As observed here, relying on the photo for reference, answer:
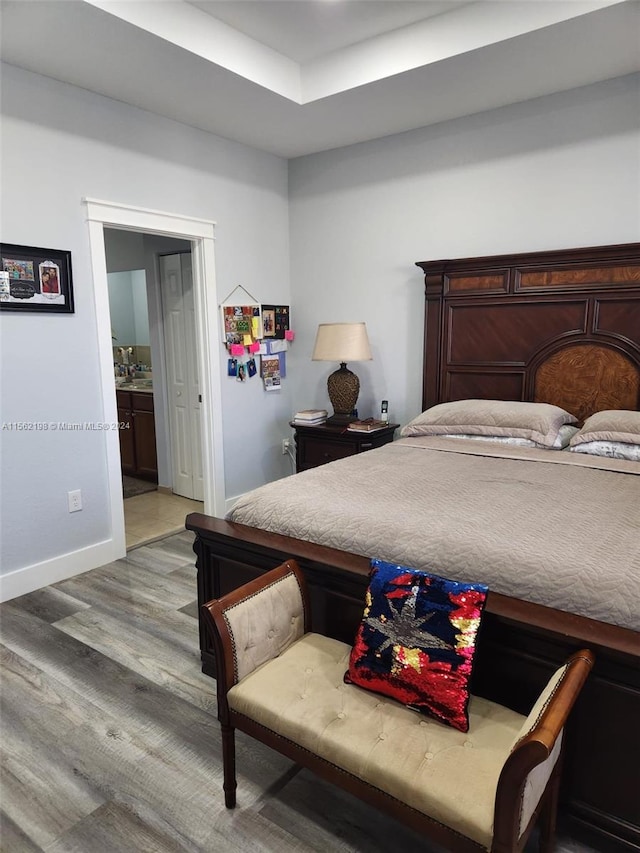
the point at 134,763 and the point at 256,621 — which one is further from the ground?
the point at 256,621

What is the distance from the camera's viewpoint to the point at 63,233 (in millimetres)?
2947

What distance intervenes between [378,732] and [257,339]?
320 cm

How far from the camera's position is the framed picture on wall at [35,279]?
8.96 feet

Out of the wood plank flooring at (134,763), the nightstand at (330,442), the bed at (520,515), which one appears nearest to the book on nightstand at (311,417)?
the nightstand at (330,442)

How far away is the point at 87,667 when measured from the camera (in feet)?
7.74

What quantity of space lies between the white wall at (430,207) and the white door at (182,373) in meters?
0.83

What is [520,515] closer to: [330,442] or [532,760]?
[532,760]

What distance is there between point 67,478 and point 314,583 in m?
1.85

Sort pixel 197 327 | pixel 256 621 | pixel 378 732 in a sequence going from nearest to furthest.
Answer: pixel 378 732 < pixel 256 621 < pixel 197 327

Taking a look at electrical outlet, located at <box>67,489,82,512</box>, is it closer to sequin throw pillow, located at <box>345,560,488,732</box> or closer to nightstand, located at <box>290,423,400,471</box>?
nightstand, located at <box>290,423,400,471</box>

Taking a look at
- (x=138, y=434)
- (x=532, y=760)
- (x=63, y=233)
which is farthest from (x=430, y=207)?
(x=532, y=760)

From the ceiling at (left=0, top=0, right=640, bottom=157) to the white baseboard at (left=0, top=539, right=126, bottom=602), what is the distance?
2538mm

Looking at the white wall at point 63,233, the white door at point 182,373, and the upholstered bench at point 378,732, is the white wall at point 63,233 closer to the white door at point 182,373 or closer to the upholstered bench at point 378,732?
the white door at point 182,373

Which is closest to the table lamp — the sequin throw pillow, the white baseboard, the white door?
the white door
